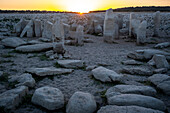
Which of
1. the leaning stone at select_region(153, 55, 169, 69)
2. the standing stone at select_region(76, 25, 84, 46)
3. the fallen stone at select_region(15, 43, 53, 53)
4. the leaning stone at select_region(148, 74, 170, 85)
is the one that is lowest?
the leaning stone at select_region(148, 74, 170, 85)

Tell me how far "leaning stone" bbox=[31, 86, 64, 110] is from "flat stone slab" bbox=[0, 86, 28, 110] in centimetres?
32

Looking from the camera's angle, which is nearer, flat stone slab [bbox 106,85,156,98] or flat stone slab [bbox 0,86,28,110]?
flat stone slab [bbox 0,86,28,110]

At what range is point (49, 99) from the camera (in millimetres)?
3148

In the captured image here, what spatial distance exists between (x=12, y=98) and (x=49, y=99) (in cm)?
77

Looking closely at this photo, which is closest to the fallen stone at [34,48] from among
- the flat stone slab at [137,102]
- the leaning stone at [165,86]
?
the flat stone slab at [137,102]

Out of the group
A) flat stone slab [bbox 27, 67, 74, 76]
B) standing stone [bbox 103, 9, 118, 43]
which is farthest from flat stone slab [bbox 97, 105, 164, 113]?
standing stone [bbox 103, 9, 118, 43]

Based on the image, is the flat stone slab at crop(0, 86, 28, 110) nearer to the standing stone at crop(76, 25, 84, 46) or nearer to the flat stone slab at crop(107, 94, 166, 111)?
the flat stone slab at crop(107, 94, 166, 111)

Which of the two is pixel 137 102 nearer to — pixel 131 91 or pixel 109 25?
pixel 131 91

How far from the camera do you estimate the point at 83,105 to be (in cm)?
299

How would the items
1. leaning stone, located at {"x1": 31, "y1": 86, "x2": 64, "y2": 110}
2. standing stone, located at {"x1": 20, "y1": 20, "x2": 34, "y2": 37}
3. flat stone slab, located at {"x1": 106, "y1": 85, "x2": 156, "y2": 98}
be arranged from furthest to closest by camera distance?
1. standing stone, located at {"x1": 20, "y1": 20, "x2": 34, "y2": 37}
2. flat stone slab, located at {"x1": 106, "y1": 85, "x2": 156, "y2": 98}
3. leaning stone, located at {"x1": 31, "y1": 86, "x2": 64, "y2": 110}

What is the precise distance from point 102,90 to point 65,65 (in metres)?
2.20

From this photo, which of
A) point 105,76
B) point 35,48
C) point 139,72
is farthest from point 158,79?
point 35,48

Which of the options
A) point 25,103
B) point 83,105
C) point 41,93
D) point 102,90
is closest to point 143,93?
point 102,90

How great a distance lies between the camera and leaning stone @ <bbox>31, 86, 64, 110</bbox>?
3074 mm
